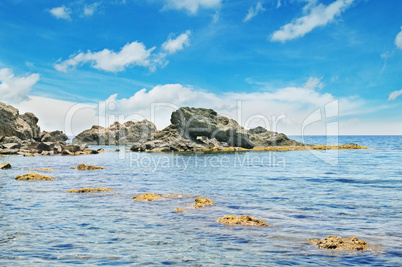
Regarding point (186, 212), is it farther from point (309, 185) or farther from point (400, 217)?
point (309, 185)

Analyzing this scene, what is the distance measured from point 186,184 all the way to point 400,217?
14.9m

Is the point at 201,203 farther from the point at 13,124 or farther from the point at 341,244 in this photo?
the point at 13,124

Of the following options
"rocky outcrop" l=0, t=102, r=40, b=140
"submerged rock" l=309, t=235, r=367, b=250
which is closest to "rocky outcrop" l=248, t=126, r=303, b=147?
"rocky outcrop" l=0, t=102, r=40, b=140

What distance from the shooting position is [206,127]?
84.7m

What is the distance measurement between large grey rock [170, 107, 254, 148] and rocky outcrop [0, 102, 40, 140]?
41763 millimetres

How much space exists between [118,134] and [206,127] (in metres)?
73.5

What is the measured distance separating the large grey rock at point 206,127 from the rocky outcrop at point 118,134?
58.8m

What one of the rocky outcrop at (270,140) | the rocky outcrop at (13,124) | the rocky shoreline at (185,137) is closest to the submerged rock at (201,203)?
the rocky shoreline at (185,137)

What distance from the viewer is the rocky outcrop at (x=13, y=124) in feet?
276

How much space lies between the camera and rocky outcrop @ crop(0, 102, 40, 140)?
84131 millimetres

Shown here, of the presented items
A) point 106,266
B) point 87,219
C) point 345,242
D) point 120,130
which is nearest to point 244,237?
point 345,242

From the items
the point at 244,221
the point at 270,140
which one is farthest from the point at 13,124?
the point at 244,221

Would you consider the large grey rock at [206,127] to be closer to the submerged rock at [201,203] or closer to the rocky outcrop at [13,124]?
the rocky outcrop at [13,124]

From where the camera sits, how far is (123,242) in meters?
9.84
